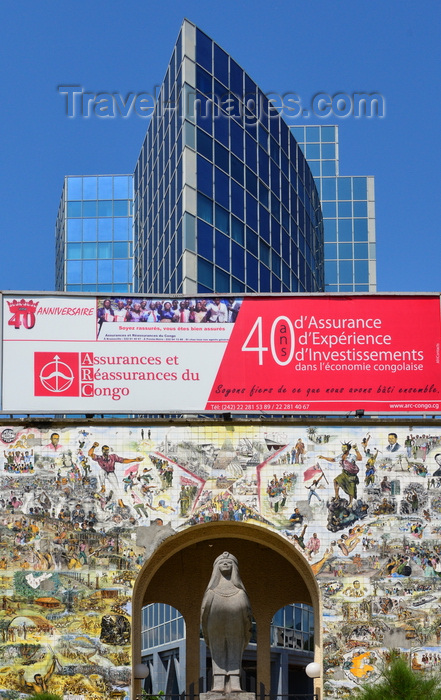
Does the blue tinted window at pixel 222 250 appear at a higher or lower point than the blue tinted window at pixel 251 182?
lower

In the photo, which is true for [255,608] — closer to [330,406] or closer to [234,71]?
[330,406]

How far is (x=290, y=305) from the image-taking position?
29.3 m

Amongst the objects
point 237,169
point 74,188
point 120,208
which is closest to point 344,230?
point 120,208

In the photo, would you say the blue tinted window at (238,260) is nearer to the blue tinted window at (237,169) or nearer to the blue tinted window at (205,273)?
the blue tinted window at (205,273)

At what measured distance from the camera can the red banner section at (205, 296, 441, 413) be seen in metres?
28.7

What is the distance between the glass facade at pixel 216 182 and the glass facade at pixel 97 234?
21.4m

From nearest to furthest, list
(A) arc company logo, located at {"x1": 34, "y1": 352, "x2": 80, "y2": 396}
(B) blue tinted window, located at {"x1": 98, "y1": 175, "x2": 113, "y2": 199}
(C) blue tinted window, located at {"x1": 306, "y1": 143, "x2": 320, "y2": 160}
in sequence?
(A) arc company logo, located at {"x1": 34, "y1": 352, "x2": 80, "y2": 396} < (B) blue tinted window, located at {"x1": 98, "y1": 175, "x2": 113, "y2": 199} < (C) blue tinted window, located at {"x1": 306, "y1": 143, "x2": 320, "y2": 160}

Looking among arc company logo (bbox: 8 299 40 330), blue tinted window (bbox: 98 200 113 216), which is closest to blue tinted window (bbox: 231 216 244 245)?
arc company logo (bbox: 8 299 40 330)

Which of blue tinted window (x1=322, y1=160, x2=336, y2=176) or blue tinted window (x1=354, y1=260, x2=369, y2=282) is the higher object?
blue tinted window (x1=322, y1=160, x2=336, y2=176)

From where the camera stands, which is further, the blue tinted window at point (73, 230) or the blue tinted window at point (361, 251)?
the blue tinted window at point (361, 251)

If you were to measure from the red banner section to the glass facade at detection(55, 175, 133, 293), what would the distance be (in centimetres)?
4752

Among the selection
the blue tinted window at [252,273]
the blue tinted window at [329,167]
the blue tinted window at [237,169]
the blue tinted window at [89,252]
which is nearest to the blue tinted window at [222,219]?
the blue tinted window at [237,169]

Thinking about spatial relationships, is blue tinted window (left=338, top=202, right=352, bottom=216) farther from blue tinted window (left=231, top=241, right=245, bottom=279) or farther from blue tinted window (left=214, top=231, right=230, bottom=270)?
blue tinted window (left=214, top=231, right=230, bottom=270)

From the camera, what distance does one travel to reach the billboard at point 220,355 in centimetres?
2856
